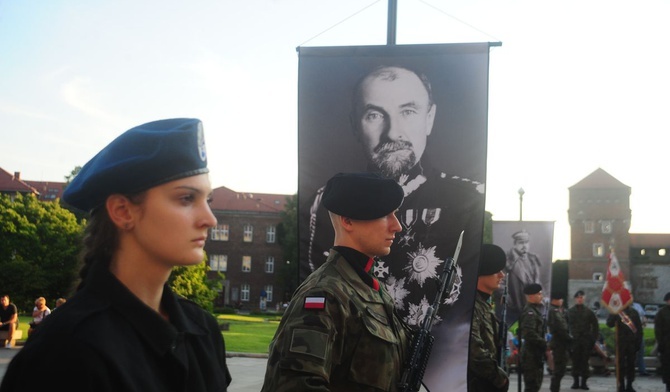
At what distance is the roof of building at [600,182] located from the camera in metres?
101

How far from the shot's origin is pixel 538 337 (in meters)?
12.9

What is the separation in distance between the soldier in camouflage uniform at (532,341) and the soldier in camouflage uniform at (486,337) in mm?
5370

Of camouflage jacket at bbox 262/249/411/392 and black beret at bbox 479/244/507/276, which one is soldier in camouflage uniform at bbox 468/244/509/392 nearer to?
black beret at bbox 479/244/507/276

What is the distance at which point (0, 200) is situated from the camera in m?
59.8

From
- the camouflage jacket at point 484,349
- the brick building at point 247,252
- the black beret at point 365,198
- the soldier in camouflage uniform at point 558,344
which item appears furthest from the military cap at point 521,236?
the brick building at point 247,252

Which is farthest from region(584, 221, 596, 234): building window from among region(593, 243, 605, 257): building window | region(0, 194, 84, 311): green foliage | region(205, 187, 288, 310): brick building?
region(0, 194, 84, 311): green foliage

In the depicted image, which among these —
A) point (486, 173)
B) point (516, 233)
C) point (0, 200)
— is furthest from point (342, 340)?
point (0, 200)

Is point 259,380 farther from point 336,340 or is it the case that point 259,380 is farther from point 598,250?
point 598,250

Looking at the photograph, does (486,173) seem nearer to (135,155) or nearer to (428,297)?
(428,297)

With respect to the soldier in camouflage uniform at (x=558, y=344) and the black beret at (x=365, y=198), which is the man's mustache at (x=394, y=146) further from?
the soldier in camouflage uniform at (x=558, y=344)

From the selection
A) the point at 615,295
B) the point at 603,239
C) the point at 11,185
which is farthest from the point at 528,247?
the point at 603,239

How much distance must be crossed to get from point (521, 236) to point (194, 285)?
1136 inches

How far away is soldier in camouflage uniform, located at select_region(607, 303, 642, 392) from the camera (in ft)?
51.2

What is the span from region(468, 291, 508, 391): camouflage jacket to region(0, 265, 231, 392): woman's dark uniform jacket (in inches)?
174
